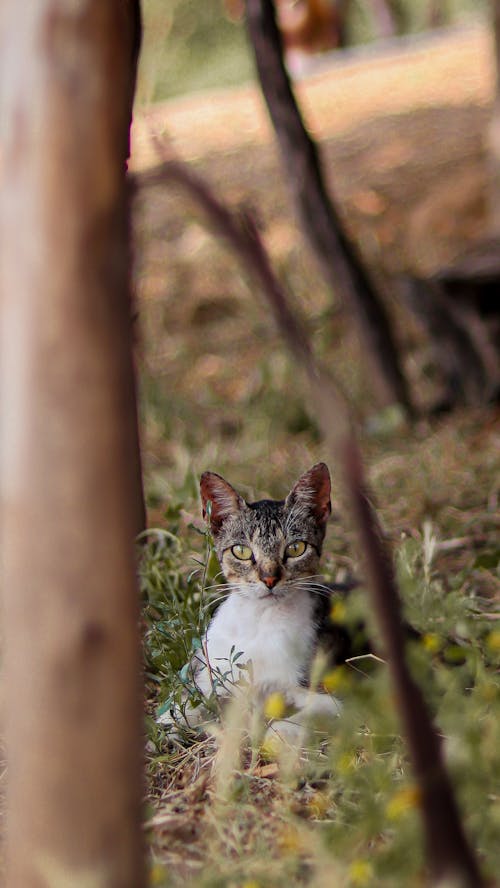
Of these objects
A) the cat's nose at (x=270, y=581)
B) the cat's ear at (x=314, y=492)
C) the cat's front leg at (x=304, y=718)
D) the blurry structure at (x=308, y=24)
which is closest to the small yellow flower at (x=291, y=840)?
the cat's front leg at (x=304, y=718)

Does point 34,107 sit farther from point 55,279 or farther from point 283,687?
point 283,687

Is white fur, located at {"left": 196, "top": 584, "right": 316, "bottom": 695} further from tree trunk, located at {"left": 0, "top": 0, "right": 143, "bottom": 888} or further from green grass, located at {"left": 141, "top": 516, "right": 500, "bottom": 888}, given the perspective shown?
tree trunk, located at {"left": 0, "top": 0, "right": 143, "bottom": 888}

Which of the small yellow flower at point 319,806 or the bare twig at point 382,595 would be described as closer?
the bare twig at point 382,595

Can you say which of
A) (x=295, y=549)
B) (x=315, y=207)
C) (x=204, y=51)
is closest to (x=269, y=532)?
(x=295, y=549)

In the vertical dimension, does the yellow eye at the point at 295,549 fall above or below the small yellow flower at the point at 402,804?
below

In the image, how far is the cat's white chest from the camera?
6.91 ft

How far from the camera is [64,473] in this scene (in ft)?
4.25

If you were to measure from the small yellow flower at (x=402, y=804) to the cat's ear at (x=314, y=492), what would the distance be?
84 cm

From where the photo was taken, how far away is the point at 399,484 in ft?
12.4

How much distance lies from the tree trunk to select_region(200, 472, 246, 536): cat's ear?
0.94 meters

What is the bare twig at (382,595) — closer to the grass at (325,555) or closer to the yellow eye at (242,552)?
the grass at (325,555)

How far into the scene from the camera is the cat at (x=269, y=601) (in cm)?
210

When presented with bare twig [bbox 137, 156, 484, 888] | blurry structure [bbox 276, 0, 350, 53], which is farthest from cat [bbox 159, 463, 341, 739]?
blurry structure [bbox 276, 0, 350, 53]

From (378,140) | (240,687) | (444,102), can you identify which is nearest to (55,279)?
(240,687)
